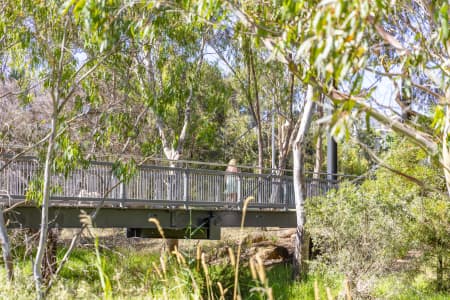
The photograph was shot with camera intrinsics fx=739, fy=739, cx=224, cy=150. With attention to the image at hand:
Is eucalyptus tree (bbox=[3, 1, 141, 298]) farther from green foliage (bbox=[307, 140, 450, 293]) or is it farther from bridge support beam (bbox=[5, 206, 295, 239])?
green foliage (bbox=[307, 140, 450, 293])

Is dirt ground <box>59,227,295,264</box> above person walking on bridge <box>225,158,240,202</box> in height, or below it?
below

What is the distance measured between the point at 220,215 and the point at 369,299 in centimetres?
366

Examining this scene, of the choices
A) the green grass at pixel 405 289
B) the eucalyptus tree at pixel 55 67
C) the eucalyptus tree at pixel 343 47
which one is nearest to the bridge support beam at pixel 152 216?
the eucalyptus tree at pixel 55 67

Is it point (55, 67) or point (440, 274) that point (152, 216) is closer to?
point (55, 67)

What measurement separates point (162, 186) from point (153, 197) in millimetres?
348

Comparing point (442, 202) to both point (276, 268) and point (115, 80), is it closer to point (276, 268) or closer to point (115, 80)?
point (276, 268)

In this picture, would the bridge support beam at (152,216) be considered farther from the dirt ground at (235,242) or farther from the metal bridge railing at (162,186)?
the dirt ground at (235,242)

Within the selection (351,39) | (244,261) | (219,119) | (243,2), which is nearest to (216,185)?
(244,261)

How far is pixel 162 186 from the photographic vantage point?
14.7 metres

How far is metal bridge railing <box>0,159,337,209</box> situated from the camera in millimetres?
12047

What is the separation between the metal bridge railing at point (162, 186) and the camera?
12047 millimetres

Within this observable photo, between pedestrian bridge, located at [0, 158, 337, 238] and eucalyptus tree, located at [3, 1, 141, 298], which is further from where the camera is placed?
pedestrian bridge, located at [0, 158, 337, 238]

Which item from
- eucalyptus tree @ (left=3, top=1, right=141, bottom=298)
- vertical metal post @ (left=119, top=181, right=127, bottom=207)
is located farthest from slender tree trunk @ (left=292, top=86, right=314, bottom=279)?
eucalyptus tree @ (left=3, top=1, right=141, bottom=298)

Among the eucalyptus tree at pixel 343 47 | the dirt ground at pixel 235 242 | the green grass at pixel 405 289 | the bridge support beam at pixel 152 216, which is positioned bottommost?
the green grass at pixel 405 289
